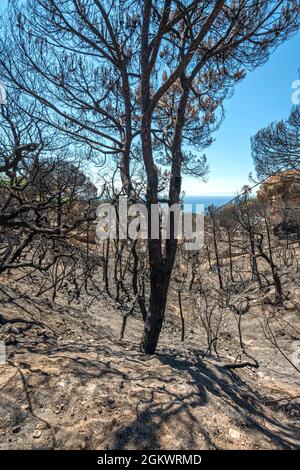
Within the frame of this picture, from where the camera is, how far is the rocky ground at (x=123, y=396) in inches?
62.0

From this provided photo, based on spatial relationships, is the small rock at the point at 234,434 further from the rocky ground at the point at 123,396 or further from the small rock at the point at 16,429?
the small rock at the point at 16,429

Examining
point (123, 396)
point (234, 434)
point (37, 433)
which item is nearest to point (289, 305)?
point (234, 434)

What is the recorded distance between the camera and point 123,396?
194 cm

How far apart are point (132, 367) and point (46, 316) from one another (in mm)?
1719

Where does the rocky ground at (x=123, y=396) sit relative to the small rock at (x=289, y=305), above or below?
above

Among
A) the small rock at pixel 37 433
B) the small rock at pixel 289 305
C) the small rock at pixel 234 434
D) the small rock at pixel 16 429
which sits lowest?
the small rock at pixel 289 305

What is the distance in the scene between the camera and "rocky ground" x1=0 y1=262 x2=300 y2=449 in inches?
62.0

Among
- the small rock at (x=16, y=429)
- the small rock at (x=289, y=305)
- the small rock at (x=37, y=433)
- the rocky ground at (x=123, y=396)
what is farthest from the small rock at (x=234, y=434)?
the small rock at (x=289, y=305)

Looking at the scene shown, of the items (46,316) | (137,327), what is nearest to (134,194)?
(46,316)

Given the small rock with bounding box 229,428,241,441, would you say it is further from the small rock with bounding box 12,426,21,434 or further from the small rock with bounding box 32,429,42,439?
the small rock with bounding box 12,426,21,434

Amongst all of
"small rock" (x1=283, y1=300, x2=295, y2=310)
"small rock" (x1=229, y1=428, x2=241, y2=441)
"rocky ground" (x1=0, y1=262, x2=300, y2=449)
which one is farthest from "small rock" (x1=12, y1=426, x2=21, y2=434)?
"small rock" (x1=283, y1=300, x2=295, y2=310)

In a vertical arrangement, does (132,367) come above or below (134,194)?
below

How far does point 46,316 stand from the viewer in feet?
12.3
